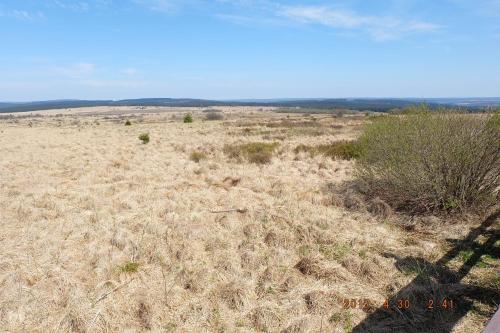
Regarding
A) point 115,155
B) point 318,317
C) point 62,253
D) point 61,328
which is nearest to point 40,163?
point 115,155

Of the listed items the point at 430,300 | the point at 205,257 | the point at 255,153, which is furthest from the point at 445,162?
the point at 255,153

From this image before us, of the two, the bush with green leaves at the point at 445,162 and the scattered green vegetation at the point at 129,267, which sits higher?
the bush with green leaves at the point at 445,162

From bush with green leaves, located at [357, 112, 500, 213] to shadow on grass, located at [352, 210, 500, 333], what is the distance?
6.98ft

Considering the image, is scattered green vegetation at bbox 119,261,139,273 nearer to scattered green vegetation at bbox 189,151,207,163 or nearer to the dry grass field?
the dry grass field

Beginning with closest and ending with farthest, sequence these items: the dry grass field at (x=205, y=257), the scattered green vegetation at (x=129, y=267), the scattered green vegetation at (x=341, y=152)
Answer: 1. the dry grass field at (x=205, y=257)
2. the scattered green vegetation at (x=129, y=267)
3. the scattered green vegetation at (x=341, y=152)

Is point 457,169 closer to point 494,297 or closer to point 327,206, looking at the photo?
point 327,206

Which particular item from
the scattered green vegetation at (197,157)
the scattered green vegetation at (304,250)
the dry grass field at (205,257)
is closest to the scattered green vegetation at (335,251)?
the dry grass field at (205,257)

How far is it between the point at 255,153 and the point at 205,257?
11128 mm

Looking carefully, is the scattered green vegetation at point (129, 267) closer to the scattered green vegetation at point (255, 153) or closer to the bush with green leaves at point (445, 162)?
the bush with green leaves at point (445, 162)

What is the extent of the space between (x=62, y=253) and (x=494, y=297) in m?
6.32

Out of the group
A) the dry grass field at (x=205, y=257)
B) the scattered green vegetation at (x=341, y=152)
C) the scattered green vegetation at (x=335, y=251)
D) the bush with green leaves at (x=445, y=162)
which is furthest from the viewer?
the scattered green vegetation at (x=341, y=152)

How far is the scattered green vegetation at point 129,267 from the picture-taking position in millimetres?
5766

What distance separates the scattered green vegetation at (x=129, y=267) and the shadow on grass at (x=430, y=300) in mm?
3300

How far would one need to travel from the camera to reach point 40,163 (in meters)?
16.0
